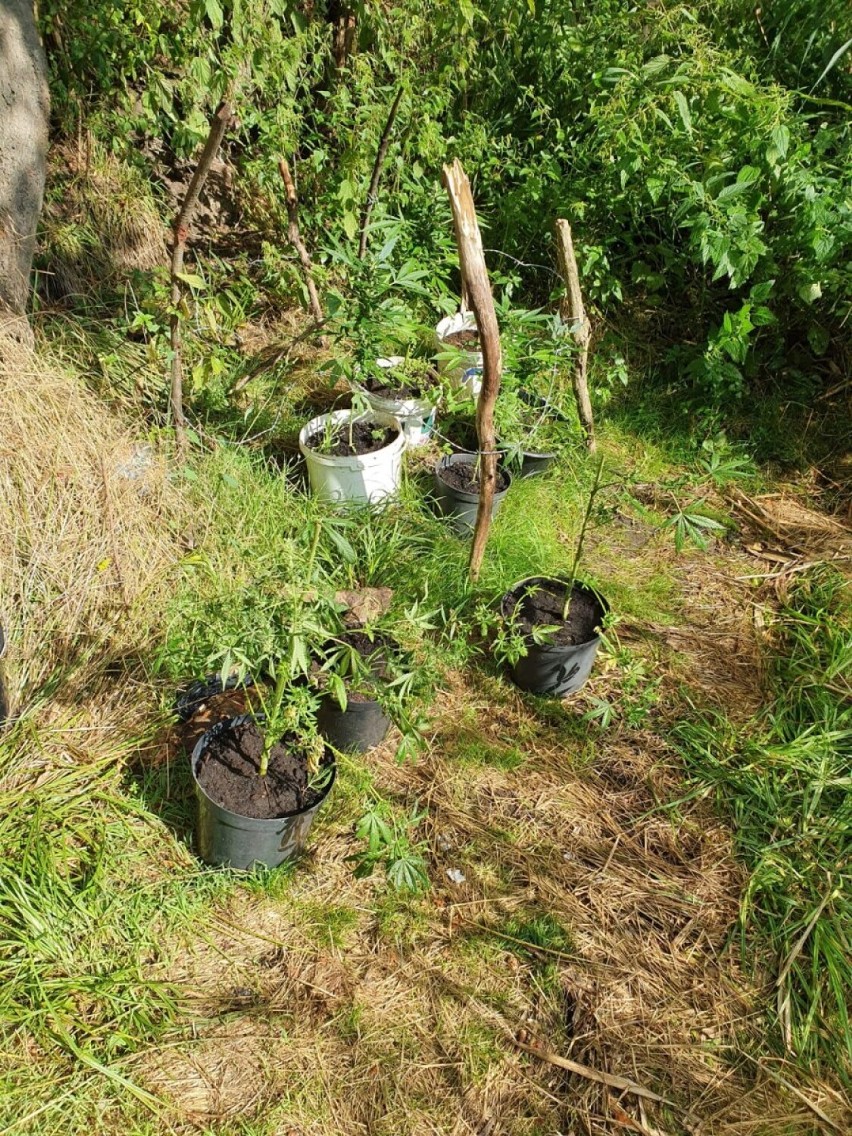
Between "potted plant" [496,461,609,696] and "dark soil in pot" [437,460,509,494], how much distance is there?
555 millimetres

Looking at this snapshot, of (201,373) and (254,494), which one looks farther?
(254,494)

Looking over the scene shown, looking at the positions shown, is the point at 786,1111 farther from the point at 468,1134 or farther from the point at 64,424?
the point at 64,424

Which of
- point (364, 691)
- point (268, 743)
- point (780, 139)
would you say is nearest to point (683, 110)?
point (780, 139)

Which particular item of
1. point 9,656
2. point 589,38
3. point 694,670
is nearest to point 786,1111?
point 694,670

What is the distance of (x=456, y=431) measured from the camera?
12.0 ft

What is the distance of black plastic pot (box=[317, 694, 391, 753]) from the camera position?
2.38m

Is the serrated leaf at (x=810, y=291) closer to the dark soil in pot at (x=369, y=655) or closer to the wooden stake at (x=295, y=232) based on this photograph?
the wooden stake at (x=295, y=232)

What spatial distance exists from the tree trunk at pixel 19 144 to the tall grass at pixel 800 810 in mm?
2993

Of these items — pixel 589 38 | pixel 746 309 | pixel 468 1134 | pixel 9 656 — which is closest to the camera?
pixel 468 1134

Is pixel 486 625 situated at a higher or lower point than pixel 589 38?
lower

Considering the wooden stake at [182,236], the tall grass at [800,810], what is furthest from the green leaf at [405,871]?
the wooden stake at [182,236]

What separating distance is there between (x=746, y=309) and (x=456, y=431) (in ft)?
4.43

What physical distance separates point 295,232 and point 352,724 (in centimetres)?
239

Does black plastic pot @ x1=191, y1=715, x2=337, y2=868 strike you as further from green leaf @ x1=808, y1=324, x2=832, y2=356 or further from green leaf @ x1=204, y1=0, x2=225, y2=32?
green leaf @ x1=808, y1=324, x2=832, y2=356
